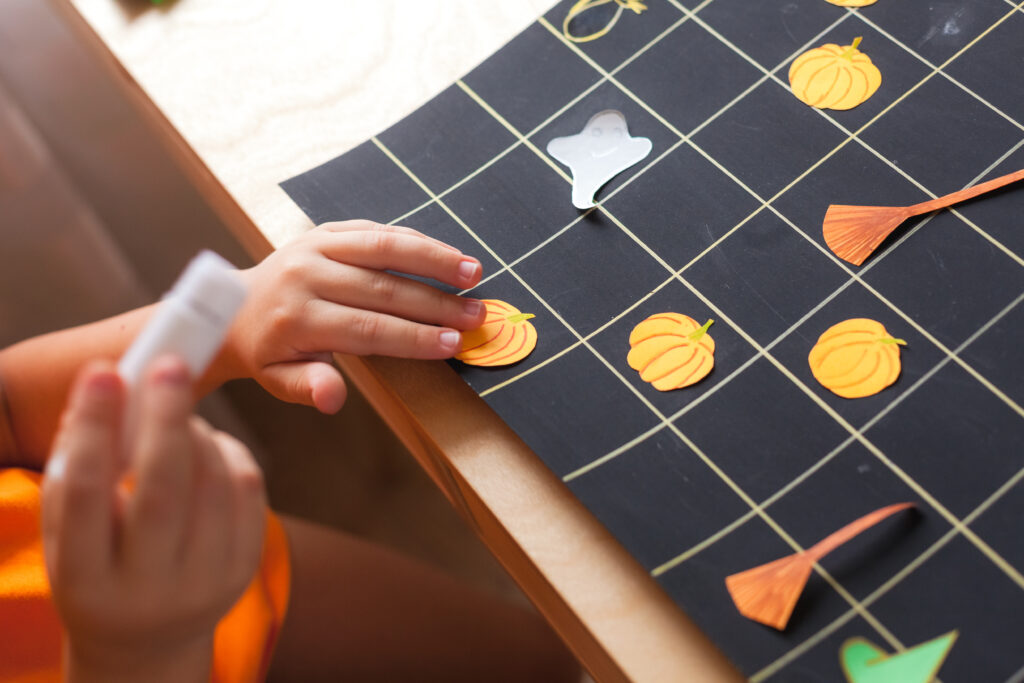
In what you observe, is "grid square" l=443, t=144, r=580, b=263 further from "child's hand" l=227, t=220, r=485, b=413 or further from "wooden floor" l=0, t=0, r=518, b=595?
"wooden floor" l=0, t=0, r=518, b=595

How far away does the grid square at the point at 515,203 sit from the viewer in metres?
0.50

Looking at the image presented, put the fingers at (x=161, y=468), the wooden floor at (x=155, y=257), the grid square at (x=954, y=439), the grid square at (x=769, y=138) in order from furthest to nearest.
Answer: the wooden floor at (x=155, y=257) → the grid square at (x=769, y=138) → the grid square at (x=954, y=439) → the fingers at (x=161, y=468)

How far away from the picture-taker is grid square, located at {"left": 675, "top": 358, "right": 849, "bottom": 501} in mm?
406

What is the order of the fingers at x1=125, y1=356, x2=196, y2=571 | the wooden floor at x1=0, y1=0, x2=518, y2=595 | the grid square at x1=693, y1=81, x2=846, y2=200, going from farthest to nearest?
the wooden floor at x1=0, y1=0, x2=518, y2=595 → the grid square at x1=693, y1=81, x2=846, y2=200 → the fingers at x1=125, y1=356, x2=196, y2=571

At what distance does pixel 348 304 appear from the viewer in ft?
1.62

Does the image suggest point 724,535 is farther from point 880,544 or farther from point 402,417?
point 402,417

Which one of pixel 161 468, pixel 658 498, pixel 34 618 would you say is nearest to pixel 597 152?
pixel 658 498

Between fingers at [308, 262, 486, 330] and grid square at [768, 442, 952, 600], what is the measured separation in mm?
206

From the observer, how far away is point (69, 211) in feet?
2.78

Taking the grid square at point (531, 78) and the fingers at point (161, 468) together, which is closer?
the fingers at point (161, 468)

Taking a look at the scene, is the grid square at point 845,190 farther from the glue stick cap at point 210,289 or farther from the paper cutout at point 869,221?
the glue stick cap at point 210,289

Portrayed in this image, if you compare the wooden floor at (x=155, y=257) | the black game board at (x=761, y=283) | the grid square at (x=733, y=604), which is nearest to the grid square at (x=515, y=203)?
the black game board at (x=761, y=283)

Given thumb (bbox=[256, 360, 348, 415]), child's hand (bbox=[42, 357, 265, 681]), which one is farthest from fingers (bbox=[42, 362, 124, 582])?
thumb (bbox=[256, 360, 348, 415])

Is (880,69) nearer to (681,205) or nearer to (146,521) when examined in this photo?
(681,205)
